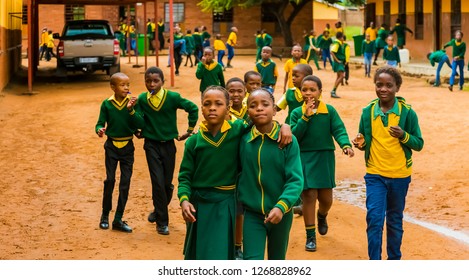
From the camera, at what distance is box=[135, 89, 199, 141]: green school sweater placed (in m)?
8.23

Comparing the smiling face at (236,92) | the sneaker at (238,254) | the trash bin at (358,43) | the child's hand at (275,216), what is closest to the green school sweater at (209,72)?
the smiling face at (236,92)

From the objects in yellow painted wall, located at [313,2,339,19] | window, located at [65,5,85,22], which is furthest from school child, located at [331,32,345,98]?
yellow painted wall, located at [313,2,339,19]

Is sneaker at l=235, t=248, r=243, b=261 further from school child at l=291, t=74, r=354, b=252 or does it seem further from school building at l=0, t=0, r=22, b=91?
school building at l=0, t=0, r=22, b=91

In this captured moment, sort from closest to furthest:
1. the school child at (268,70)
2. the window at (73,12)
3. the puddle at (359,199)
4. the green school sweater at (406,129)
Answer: the green school sweater at (406,129)
the puddle at (359,199)
the school child at (268,70)
the window at (73,12)

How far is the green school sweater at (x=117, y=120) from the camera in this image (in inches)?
328

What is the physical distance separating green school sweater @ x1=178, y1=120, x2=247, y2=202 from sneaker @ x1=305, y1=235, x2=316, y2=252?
2.26 m

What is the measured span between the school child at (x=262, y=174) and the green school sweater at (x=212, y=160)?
0.43 feet

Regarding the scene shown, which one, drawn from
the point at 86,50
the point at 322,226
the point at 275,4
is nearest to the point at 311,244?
the point at 322,226

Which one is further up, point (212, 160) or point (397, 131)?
point (397, 131)

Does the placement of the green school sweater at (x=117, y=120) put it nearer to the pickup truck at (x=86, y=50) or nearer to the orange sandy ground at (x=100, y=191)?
the orange sandy ground at (x=100, y=191)

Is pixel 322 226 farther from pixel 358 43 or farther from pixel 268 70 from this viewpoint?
pixel 358 43

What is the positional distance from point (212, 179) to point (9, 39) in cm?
1997

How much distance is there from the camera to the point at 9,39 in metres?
24.4

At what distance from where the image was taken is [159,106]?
27.0 ft
